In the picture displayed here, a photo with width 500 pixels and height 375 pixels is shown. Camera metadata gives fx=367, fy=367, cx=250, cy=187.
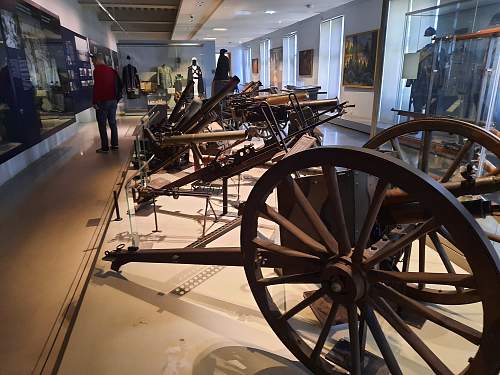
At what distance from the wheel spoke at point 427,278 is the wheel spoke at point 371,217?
0.27ft

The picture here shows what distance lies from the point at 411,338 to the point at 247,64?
2509cm

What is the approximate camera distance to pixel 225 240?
3.33 m

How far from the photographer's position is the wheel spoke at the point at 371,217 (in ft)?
4.11

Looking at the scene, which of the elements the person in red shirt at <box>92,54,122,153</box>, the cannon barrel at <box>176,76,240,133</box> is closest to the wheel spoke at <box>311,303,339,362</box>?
the cannon barrel at <box>176,76,240,133</box>

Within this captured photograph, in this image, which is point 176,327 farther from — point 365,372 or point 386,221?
point 386,221

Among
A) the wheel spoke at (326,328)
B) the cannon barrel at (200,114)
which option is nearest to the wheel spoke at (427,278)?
the wheel spoke at (326,328)

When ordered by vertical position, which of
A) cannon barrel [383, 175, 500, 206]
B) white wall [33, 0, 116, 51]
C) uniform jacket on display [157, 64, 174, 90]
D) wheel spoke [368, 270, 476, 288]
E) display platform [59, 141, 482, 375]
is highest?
white wall [33, 0, 116, 51]

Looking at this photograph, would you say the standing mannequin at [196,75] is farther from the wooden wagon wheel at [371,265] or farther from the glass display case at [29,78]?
the wooden wagon wheel at [371,265]

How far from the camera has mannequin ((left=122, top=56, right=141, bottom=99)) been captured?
33.1 feet

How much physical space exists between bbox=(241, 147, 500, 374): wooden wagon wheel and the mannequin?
9.63 meters

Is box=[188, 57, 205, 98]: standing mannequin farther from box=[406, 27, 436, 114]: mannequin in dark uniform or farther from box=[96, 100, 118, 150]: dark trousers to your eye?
box=[406, 27, 436, 114]: mannequin in dark uniform

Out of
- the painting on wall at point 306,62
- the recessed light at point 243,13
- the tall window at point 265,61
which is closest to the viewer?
the recessed light at point 243,13

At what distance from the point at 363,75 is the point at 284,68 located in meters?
6.86

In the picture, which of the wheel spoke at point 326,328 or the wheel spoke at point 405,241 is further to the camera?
the wheel spoke at point 326,328
